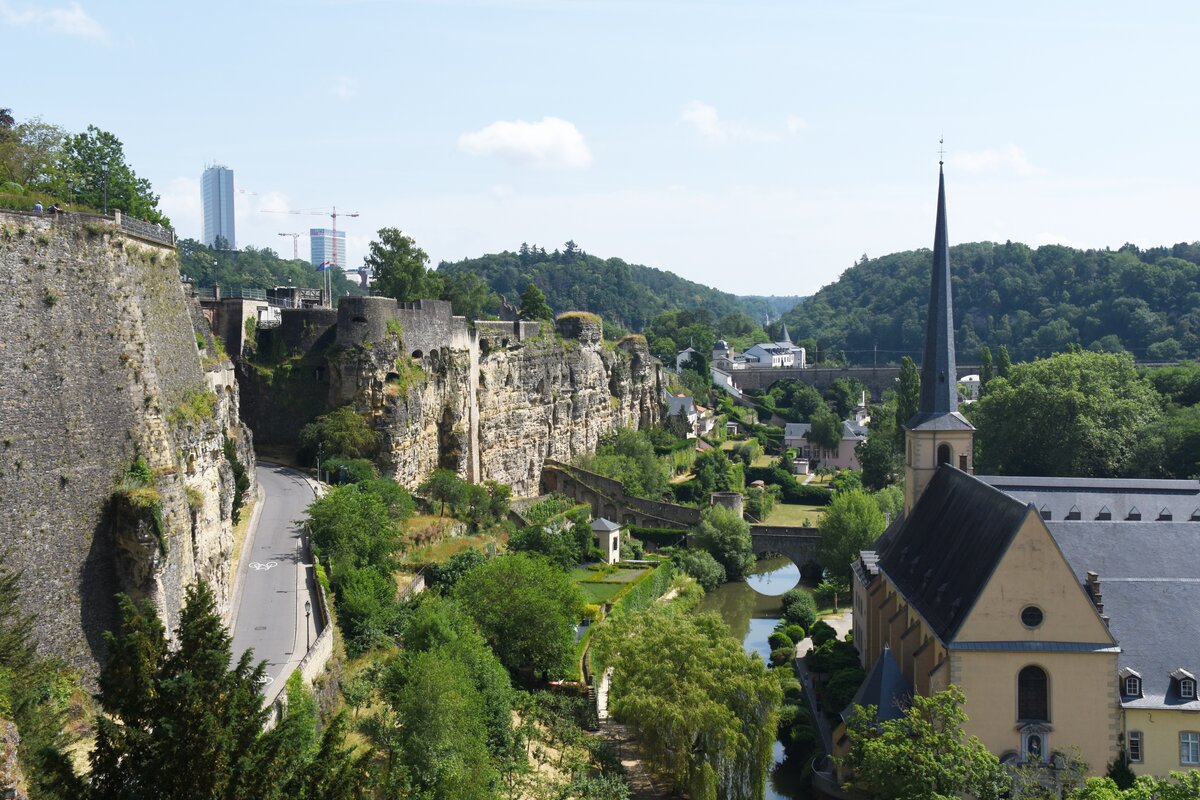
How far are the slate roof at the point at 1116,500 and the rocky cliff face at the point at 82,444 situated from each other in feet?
79.1

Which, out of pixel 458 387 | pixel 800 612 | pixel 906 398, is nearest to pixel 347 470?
pixel 458 387

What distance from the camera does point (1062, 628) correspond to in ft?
95.9

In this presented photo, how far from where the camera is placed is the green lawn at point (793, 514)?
75.5 m

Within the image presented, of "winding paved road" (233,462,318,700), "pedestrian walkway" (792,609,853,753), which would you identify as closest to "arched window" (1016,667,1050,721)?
"pedestrian walkway" (792,609,853,753)

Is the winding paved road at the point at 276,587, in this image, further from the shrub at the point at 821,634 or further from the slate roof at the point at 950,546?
the shrub at the point at 821,634

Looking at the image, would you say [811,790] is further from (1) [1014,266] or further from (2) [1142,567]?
(1) [1014,266]

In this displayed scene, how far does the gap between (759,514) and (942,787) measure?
49.0m

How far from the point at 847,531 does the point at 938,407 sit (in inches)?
596

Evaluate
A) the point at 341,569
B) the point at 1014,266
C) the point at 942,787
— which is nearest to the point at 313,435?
the point at 341,569

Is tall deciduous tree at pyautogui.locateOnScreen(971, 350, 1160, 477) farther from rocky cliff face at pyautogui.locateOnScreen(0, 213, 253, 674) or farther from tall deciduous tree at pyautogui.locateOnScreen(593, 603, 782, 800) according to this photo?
rocky cliff face at pyautogui.locateOnScreen(0, 213, 253, 674)

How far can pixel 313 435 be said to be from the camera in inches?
1998

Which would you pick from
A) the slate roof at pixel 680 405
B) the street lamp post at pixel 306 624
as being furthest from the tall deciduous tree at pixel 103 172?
the slate roof at pixel 680 405

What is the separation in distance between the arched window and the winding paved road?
18.5 m

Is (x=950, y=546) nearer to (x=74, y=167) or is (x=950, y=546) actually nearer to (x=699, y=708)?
(x=699, y=708)
